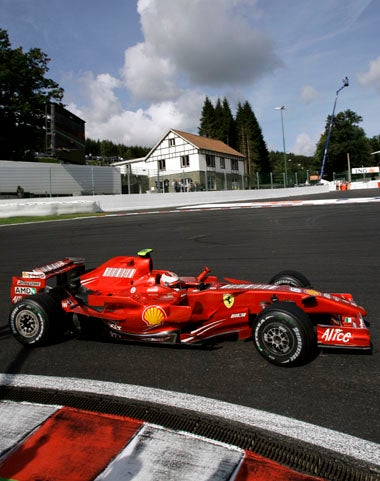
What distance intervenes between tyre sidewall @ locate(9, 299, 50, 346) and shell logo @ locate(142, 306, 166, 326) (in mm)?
946

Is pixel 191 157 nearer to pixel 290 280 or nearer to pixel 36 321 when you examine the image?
pixel 290 280

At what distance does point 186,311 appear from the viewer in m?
3.40

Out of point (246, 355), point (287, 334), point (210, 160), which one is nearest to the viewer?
point (287, 334)

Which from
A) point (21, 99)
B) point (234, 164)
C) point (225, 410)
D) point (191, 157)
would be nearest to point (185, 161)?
point (191, 157)

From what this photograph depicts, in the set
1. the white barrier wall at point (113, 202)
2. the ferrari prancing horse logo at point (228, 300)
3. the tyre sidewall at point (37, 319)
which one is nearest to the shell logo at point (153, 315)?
the ferrari prancing horse logo at point (228, 300)

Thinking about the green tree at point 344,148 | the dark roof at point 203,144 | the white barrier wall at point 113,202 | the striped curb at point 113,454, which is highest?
the green tree at point 344,148

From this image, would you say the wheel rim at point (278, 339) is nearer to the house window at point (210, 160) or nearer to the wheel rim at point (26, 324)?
the wheel rim at point (26, 324)

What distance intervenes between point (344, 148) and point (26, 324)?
284 ft

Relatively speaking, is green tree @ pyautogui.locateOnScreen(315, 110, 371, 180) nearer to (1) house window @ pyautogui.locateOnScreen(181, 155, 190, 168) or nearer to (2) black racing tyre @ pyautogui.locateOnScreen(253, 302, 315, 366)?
(1) house window @ pyautogui.locateOnScreen(181, 155, 190, 168)

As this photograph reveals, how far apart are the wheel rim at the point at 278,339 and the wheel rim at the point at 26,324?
7.04 feet

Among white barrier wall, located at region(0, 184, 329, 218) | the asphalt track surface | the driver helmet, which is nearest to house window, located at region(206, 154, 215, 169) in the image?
white barrier wall, located at region(0, 184, 329, 218)

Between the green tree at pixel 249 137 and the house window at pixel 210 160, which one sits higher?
the green tree at pixel 249 137

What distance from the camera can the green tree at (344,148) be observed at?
81.3 m

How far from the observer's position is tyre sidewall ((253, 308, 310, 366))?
2.94m
